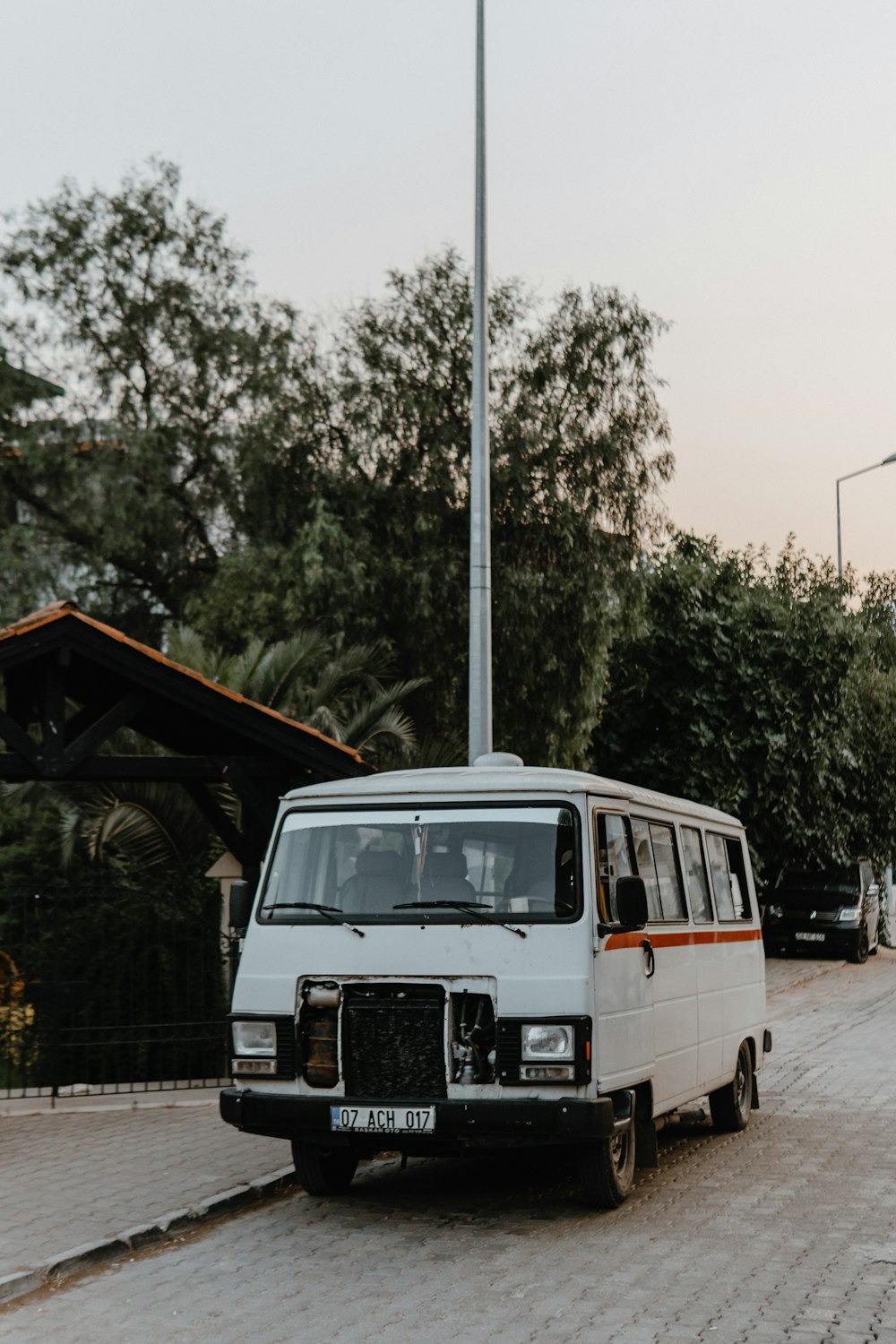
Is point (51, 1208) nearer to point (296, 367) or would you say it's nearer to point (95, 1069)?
point (95, 1069)

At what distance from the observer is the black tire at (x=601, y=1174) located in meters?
8.09

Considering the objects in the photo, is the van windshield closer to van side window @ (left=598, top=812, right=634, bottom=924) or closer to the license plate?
van side window @ (left=598, top=812, right=634, bottom=924)

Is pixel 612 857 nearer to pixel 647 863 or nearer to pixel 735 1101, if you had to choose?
pixel 647 863

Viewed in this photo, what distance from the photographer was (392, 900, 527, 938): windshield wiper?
7910 mm

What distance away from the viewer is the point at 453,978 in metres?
7.84

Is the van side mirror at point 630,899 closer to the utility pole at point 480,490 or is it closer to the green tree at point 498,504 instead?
the utility pole at point 480,490

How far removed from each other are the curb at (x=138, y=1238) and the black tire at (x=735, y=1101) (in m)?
3.48

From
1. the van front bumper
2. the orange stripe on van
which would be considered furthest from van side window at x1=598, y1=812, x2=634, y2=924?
the van front bumper

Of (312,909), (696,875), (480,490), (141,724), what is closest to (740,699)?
(480,490)

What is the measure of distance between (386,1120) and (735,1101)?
4363 mm

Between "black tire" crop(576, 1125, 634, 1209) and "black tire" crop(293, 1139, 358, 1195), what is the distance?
4.40 ft

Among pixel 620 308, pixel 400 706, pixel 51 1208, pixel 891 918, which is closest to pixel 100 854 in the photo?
pixel 400 706

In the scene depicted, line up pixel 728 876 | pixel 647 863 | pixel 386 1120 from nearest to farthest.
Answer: pixel 386 1120 < pixel 647 863 < pixel 728 876

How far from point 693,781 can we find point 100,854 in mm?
11410
